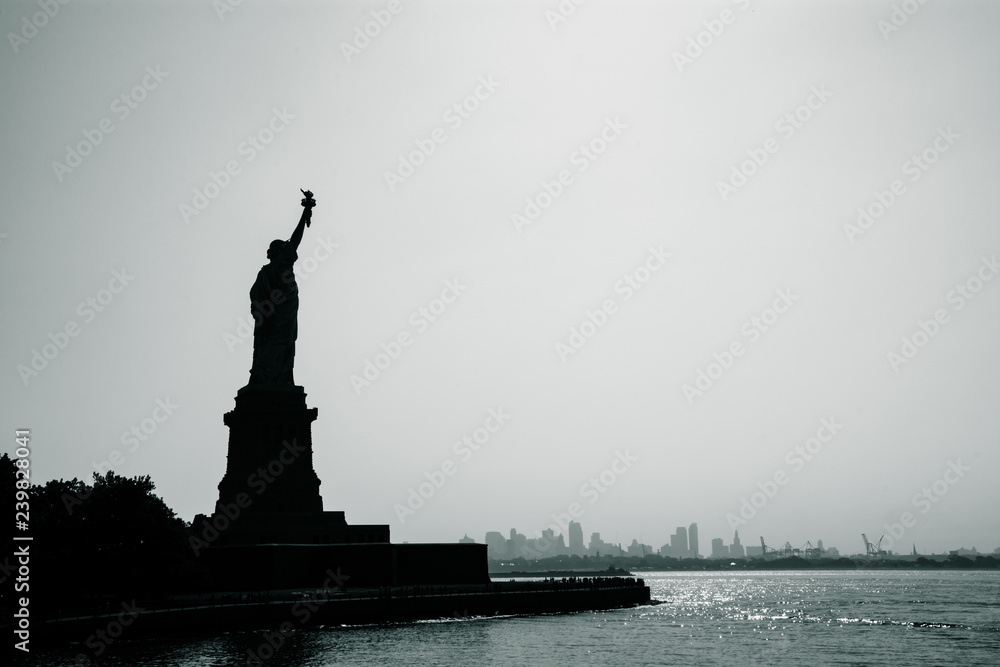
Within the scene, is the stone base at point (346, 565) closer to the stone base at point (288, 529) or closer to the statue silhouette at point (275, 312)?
the stone base at point (288, 529)

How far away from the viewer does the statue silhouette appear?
73.2 metres

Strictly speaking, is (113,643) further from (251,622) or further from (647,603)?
(647,603)

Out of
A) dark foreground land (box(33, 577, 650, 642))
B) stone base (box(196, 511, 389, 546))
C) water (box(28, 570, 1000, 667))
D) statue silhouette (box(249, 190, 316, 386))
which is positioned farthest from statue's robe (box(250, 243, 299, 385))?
water (box(28, 570, 1000, 667))

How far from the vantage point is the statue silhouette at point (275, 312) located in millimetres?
73250

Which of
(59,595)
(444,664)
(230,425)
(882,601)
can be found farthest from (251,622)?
(882,601)

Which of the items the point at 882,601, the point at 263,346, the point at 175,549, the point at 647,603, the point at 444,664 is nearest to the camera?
the point at 444,664

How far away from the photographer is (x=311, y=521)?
6856cm

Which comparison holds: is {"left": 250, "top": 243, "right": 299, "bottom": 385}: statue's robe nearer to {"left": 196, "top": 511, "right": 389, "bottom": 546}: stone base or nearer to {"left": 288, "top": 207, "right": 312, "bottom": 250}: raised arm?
{"left": 288, "top": 207, "right": 312, "bottom": 250}: raised arm

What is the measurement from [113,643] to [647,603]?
5825 centimetres

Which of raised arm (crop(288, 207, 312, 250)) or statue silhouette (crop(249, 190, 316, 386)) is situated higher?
raised arm (crop(288, 207, 312, 250))

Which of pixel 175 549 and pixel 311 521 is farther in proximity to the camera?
pixel 311 521

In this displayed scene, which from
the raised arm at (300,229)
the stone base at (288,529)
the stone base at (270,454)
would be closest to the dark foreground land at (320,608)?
the stone base at (288,529)

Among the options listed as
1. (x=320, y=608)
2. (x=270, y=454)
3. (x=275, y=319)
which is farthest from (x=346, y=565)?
(x=275, y=319)

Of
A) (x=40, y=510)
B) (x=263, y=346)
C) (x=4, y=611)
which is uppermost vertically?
(x=263, y=346)
